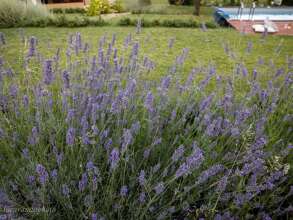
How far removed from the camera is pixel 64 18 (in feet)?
25.9

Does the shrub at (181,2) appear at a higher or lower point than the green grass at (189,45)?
higher

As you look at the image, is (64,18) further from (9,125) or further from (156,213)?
(156,213)

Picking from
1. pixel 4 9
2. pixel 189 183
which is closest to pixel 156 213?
pixel 189 183

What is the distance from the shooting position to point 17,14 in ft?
26.1

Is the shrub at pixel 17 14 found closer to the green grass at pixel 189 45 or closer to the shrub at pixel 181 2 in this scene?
the green grass at pixel 189 45

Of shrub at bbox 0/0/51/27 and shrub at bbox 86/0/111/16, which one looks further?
shrub at bbox 86/0/111/16

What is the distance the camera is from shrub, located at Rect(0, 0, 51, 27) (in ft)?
25.2

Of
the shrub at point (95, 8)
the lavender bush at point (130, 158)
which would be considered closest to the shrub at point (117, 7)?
the shrub at point (95, 8)

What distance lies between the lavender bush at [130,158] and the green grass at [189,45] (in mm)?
2226

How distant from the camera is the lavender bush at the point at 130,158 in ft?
4.45

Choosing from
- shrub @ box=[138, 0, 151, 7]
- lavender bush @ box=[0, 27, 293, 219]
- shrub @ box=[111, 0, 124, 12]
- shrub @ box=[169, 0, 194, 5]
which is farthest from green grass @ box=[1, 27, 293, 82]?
shrub @ box=[169, 0, 194, 5]

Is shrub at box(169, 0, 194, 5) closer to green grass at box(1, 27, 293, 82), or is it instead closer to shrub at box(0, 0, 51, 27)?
green grass at box(1, 27, 293, 82)

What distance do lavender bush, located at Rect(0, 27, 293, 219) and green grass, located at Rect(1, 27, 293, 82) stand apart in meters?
2.23

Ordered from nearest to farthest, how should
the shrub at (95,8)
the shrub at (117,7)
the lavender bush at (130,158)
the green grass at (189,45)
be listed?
the lavender bush at (130,158)
the green grass at (189,45)
the shrub at (95,8)
the shrub at (117,7)
